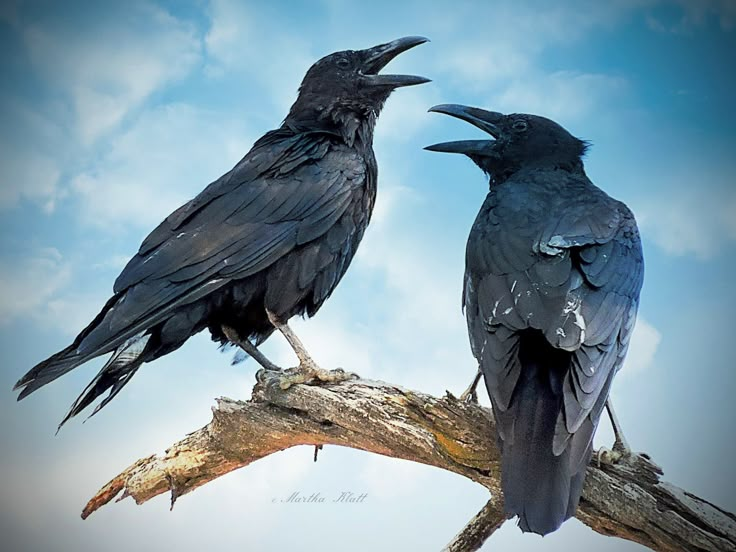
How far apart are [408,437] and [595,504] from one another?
69cm

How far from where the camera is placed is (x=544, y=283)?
2.86 meters

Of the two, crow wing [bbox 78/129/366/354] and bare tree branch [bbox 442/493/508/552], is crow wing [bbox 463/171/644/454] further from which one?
bare tree branch [bbox 442/493/508/552]

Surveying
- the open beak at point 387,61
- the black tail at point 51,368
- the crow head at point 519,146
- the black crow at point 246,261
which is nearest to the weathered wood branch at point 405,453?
the black crow at point 246,261

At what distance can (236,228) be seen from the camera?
142 inches

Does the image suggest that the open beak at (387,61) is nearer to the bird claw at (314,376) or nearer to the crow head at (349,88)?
the crow head at (349,88)

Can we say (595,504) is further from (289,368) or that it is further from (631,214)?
(289,368)

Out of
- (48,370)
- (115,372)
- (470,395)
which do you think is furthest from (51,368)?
(470,395)

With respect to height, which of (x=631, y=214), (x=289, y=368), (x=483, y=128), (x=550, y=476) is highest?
(x=483, y=128)

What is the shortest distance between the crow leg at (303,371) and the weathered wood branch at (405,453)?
0.12 feet

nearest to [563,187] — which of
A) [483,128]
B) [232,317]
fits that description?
[483,128]

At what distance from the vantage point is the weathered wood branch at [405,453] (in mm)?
2896

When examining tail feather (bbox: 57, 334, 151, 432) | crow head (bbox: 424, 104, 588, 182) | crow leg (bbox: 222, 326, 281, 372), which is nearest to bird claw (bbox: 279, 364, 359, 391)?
crow leg (bbox: 222, 326, 281, 372)

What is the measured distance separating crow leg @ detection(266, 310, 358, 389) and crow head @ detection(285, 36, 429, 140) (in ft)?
3.24

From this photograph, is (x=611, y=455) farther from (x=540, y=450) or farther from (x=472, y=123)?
(x=472, y=123)
